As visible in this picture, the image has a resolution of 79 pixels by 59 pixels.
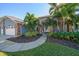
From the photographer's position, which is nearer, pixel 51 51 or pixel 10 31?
pixel 51 51

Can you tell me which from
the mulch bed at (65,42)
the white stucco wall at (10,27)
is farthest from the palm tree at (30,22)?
the mulch bed at (65,42)

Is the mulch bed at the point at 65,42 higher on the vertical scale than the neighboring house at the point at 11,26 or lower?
lower

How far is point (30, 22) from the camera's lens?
425 centimetres

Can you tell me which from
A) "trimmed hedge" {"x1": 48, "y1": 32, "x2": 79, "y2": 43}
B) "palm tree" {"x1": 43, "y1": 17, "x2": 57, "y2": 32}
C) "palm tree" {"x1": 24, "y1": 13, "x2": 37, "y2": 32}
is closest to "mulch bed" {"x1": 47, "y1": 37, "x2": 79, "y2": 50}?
"trimmed hedge" {"x1": 48, "y1": 32, "x2": 79, "y2": 43}

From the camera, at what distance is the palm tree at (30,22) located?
4.19 metres

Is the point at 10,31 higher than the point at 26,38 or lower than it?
higher

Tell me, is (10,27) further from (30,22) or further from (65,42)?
(65,42)

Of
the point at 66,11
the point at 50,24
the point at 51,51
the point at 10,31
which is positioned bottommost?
the point at 51,51

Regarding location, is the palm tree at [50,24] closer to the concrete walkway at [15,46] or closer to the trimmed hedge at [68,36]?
the trimmed hedge at [68,36]

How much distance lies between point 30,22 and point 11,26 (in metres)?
0.32

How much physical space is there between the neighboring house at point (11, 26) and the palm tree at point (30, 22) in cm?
9

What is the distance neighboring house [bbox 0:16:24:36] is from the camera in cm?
420

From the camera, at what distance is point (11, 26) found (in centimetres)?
427

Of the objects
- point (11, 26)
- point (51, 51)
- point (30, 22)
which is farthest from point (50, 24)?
point (11, 26)
